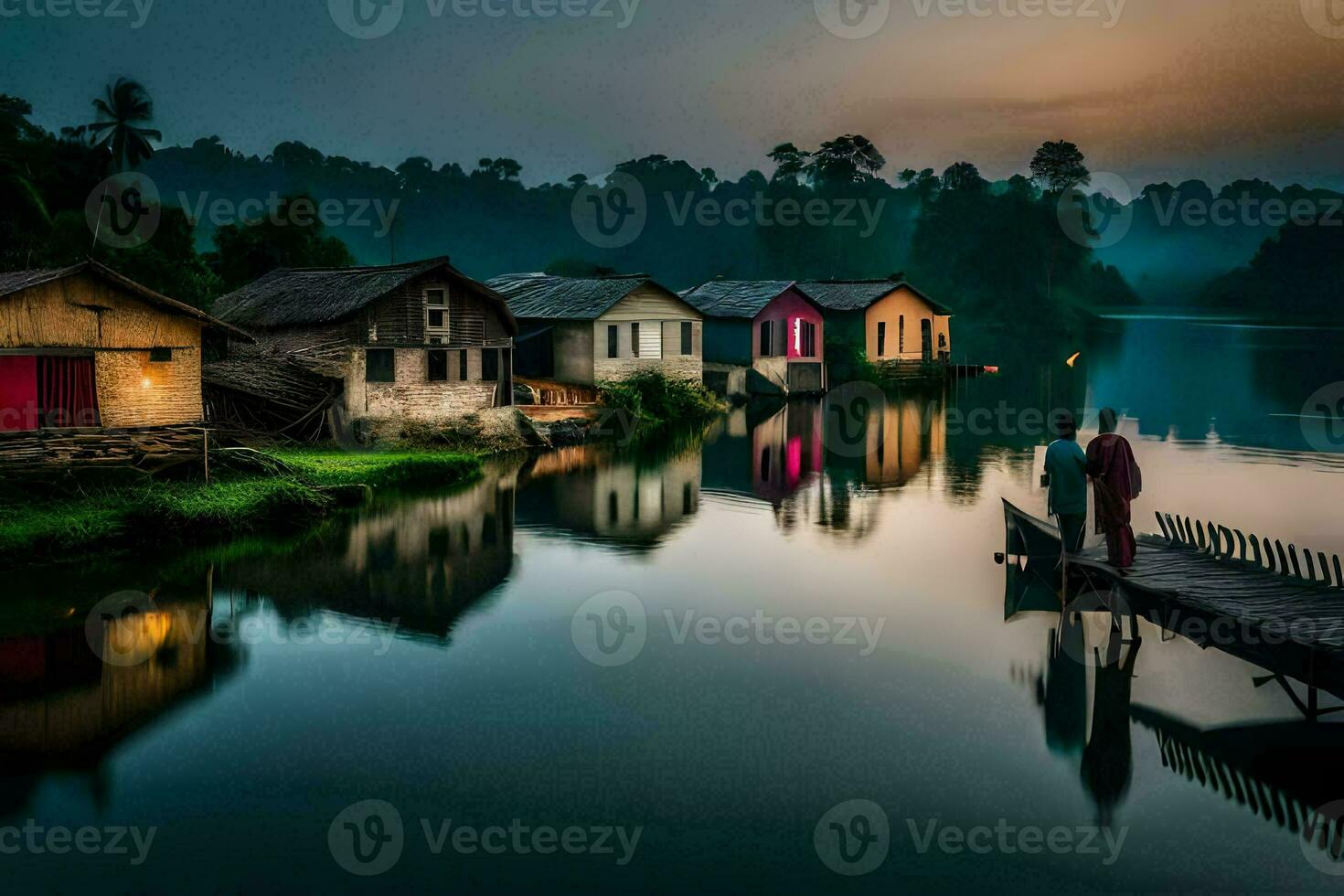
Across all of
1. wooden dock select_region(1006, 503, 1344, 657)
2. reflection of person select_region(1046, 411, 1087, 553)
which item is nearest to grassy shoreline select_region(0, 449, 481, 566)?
wooden dock select_region(1006, 503, 1344, 657)

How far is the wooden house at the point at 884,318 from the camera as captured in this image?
66.5 metres

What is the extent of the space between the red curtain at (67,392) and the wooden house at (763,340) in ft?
114

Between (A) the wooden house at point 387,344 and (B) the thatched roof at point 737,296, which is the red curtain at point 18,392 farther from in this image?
(B) the thatched roof at point 737,296

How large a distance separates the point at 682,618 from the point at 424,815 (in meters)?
7.77

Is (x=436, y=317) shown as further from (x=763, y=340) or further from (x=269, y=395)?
(x=763, y=340)

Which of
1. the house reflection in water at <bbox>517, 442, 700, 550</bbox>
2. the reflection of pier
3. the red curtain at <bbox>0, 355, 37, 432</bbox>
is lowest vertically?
the reflection of pier

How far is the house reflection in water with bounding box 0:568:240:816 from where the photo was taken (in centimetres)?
1375

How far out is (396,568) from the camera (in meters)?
22.6

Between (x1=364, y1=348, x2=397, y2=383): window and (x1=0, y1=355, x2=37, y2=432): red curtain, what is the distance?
11691mm

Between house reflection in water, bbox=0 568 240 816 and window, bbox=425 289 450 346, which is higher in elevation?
window, bbox=425 289 450 346

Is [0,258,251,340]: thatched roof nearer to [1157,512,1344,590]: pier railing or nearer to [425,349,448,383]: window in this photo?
[425,349,448,383]: window

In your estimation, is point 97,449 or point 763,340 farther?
point 763,340

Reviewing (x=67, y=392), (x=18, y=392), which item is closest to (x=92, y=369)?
(x=67, y=392)

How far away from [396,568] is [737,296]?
132 feet
